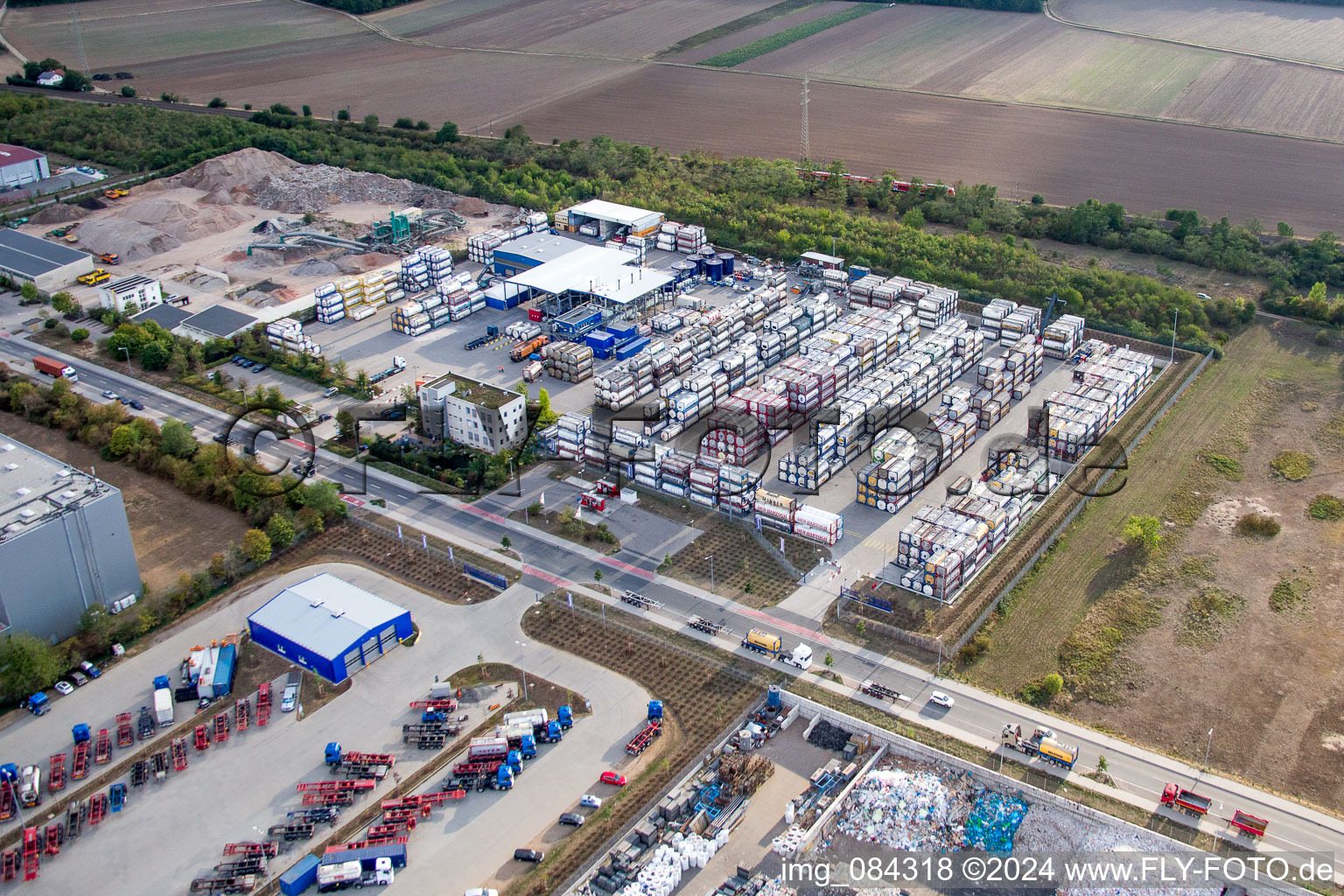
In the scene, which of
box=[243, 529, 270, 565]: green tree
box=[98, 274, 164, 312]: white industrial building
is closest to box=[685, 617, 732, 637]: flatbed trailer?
box=[243, 529, 270, 565]: green tree

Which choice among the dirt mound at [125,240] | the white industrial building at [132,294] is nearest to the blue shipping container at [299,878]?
the white industrial building at [132,294]

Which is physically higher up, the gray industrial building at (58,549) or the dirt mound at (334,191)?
the dirt mound at (334,191)

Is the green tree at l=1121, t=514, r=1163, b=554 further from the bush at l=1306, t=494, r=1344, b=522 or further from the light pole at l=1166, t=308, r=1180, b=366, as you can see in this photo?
the light pole at l=1166, t=308, r=1180, b=366

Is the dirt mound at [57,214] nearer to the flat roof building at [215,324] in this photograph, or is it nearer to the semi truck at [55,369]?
the flat roof building at [215,324]

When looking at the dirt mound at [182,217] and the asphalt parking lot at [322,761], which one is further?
the dirt mound at [182,217]

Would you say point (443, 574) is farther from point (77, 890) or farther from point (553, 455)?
point (77, 890)

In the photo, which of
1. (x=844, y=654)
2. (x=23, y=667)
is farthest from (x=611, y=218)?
(x=23, y=667)
